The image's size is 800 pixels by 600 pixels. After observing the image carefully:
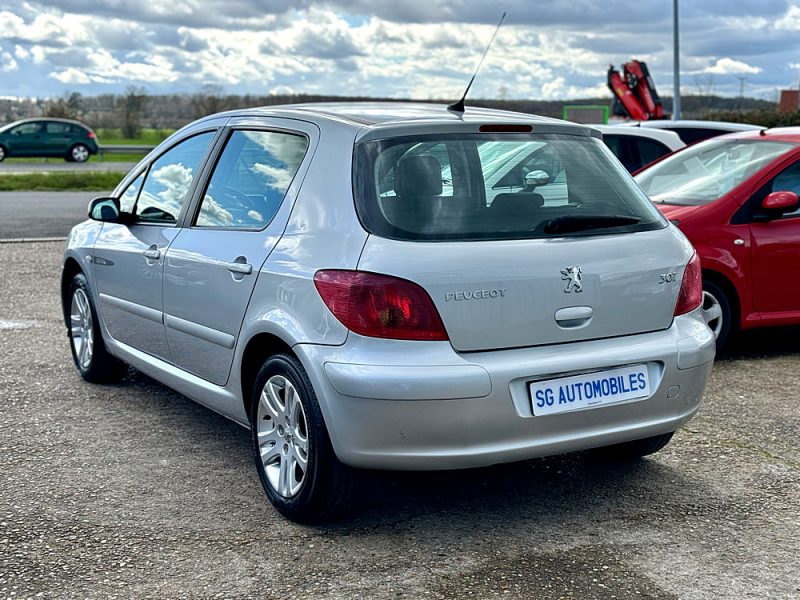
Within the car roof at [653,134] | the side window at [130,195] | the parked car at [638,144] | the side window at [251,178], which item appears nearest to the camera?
the side window at [251,178]

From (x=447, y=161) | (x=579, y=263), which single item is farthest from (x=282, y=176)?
(x=579, y=263)

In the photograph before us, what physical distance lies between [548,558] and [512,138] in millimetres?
1689

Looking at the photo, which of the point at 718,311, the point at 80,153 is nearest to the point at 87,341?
the point at 718,311

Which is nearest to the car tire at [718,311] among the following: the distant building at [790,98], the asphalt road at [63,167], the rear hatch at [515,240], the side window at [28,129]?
the rear hatch at [515,240]

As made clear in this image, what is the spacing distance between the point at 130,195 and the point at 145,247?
0.72m

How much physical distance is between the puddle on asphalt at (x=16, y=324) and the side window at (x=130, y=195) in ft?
9.00

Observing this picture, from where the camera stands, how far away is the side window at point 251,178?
455 centimetres

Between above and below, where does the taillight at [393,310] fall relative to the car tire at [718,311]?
above

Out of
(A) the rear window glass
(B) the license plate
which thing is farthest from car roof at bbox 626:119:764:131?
(A) the rear window glass

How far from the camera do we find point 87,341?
21.9 feet

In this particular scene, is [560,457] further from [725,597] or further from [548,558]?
[725,597]

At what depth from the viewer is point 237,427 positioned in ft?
18.8

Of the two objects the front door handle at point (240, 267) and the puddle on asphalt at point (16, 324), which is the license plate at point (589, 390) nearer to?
the front door handle at point (240, 267)

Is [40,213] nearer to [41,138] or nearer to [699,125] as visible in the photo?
[699,125]
